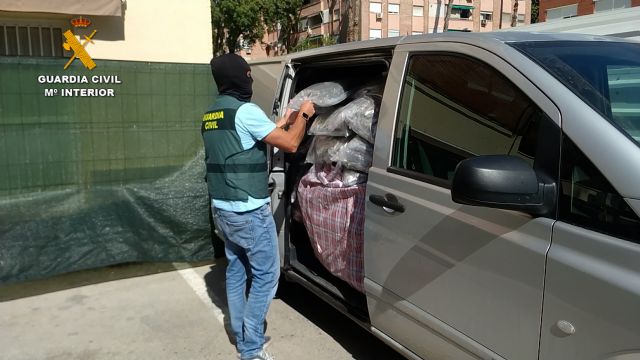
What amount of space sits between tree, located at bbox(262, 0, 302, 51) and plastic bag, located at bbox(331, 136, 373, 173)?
153 feet

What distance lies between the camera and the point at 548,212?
196 centimetres

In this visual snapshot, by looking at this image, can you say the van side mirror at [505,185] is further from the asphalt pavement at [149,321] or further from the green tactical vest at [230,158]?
the asphalt pavement at [149,321]

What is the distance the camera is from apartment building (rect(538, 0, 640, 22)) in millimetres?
37247

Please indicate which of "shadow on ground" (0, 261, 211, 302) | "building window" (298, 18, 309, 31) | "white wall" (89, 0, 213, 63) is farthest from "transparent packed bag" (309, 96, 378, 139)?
"building window" (298, 18, 309, 31)

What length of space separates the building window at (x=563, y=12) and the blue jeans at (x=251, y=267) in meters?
46.3

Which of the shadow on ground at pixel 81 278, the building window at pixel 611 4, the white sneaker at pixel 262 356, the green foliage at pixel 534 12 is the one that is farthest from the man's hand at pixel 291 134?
the green foliage at pixel 534 12

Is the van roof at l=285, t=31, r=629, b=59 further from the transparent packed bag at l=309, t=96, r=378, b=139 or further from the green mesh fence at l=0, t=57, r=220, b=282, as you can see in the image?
the green mesh fence at l=0, t=57, r=220, b=282

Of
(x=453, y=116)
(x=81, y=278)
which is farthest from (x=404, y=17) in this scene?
(x=453, y=116)

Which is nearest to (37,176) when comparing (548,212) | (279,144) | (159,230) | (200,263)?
(159,230)

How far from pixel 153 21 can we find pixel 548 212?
682 centimetres

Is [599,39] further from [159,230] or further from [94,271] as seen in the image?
[94,271]

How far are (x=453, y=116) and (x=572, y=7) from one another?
48457 mm

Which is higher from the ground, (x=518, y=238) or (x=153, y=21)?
(x=153, y=21)

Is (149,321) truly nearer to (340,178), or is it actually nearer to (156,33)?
(340,178)
